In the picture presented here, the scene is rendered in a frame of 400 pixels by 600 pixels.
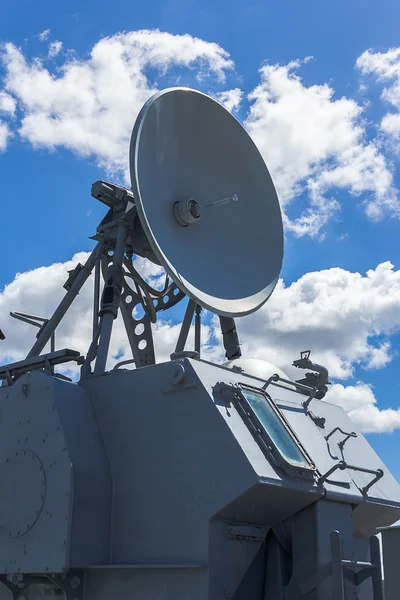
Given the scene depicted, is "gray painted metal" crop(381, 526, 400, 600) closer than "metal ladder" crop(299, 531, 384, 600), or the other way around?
"gray painted metal" crop(381, 526, 400, 600)

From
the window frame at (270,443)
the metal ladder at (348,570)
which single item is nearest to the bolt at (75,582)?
the window frame at (270,443)

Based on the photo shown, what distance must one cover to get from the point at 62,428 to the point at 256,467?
2.17 meters

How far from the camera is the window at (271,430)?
313 inches

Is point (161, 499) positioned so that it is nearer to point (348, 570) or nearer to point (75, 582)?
point (75, 582)

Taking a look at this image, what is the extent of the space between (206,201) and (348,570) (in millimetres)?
6448

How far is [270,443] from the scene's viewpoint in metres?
8.00

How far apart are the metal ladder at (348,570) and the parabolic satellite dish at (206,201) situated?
413 cm

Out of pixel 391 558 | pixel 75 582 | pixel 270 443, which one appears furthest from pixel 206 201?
pixel 391 558

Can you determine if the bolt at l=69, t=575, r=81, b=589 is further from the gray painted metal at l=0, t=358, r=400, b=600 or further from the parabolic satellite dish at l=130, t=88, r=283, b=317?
the parabolic satellite dish at l=130, t=88, r=283, b=317

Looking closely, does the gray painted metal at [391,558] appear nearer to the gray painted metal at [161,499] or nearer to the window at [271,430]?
the gray painted metal at [161,499]

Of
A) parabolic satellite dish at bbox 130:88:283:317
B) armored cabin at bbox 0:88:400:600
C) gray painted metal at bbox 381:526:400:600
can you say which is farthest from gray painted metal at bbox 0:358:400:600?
parabolic satellite dish at bbox 130:88:283:317

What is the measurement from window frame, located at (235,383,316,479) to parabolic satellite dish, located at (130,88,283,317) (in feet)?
7.61

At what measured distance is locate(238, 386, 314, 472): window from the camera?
7957 millimetres

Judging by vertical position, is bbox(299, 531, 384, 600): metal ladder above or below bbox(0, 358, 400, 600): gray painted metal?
below
